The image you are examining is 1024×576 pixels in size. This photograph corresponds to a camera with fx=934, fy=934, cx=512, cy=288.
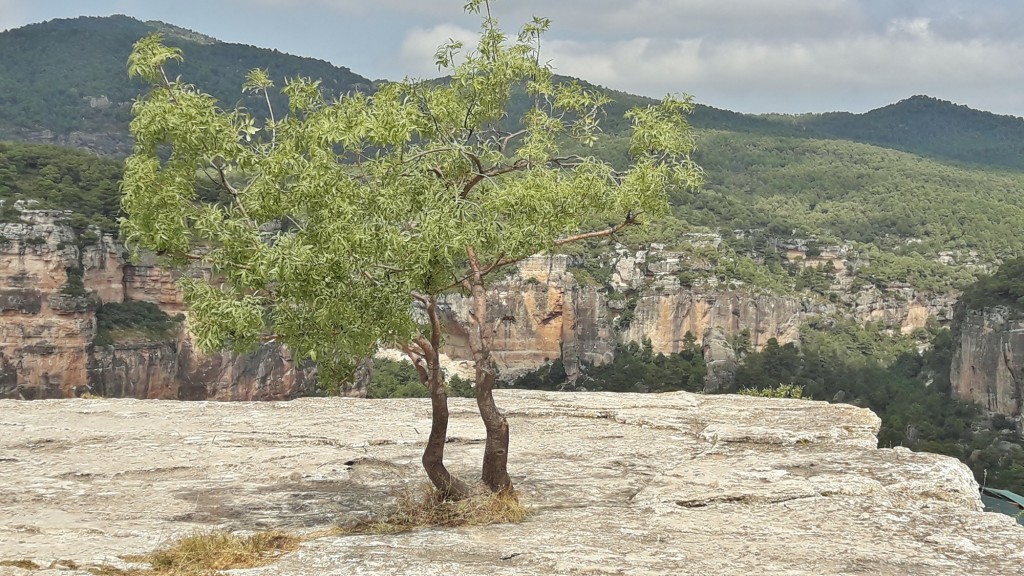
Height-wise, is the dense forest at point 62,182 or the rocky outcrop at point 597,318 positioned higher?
the dense forest at point 62,182

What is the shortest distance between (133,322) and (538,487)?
47.1 meters

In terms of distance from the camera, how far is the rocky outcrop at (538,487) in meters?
6.98

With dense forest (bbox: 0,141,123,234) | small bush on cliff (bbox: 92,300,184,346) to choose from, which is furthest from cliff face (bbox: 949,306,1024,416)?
dense forest (bbox: 0,141,123,234)

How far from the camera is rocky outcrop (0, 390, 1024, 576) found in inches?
275

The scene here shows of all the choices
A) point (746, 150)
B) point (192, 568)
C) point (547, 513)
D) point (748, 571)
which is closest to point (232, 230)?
point (192, 568)

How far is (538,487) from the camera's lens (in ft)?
32.0

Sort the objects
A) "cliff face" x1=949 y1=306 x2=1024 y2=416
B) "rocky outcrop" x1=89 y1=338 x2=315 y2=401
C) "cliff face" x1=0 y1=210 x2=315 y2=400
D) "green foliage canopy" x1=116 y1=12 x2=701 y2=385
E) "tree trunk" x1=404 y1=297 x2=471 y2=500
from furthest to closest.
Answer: "cliff face" x1=949 y1=306 x2=1024 y2=416 → "rocky outcrop" x1=89 y1=338 x2=315 y2=401 → "cliff face" x1=0 y1=210 x2=315 y2=400 → "tree trunk" x1=404 y1=297 x2=471 y2=500 → "green foliage canopy" x1=116 y1=12 x2=701 y2=385

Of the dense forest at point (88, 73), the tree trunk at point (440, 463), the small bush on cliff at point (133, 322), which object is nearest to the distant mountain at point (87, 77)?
the dense forest at point (88, 73)

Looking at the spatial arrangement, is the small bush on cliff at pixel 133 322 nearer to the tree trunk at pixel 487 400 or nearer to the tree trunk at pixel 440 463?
the tree trunk at pixel 440 463

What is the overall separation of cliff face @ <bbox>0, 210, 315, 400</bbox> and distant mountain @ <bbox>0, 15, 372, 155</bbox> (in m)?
56.2

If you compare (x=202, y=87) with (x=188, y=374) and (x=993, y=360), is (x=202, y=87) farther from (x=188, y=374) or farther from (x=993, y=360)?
(x=993, y=360)

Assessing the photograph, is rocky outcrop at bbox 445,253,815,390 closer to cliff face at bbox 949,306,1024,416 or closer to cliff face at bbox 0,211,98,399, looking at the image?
cliff face at bbox 949,306,1024,416

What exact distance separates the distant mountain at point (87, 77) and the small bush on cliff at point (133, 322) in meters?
54.6

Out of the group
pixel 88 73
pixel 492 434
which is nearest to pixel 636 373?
pixel 492 434
